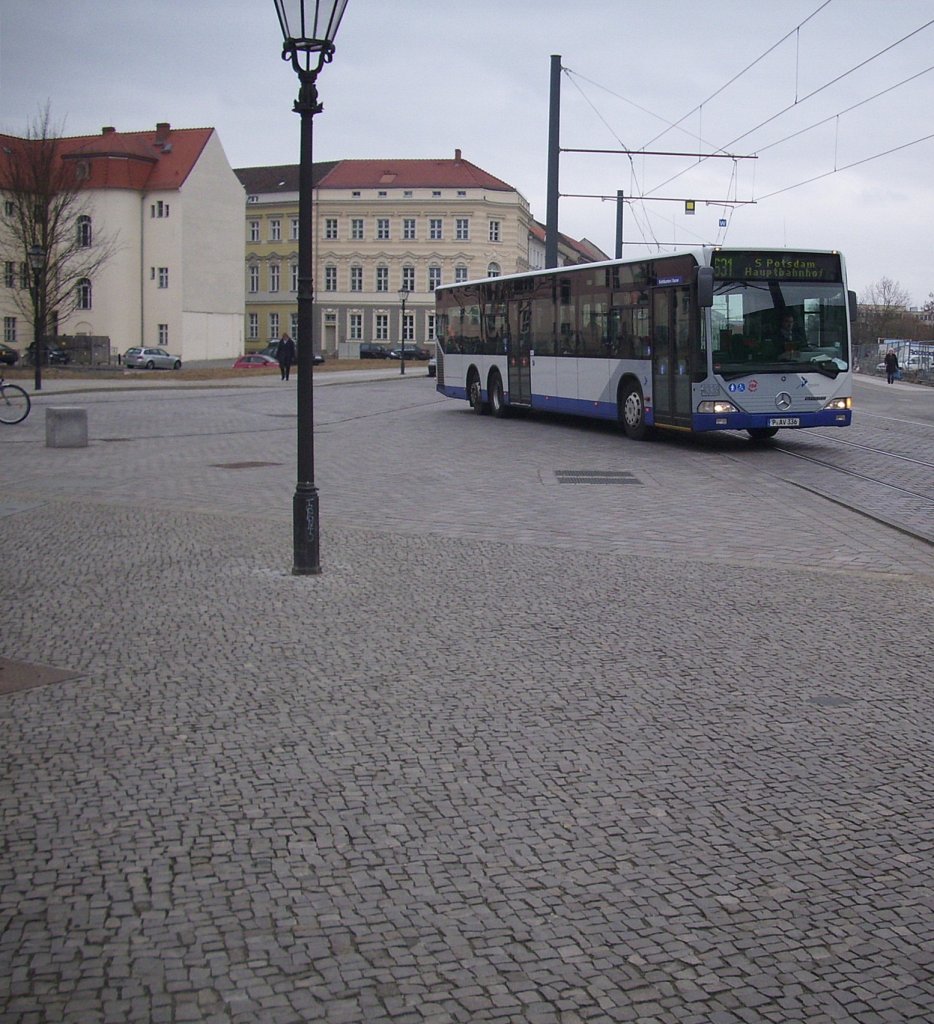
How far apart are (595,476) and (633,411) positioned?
219 inches

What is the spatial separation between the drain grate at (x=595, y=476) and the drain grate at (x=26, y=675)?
9.46 metres

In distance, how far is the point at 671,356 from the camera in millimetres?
19391

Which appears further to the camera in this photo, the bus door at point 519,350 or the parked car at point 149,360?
the parked car at point 149,360

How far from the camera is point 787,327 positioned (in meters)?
18.8

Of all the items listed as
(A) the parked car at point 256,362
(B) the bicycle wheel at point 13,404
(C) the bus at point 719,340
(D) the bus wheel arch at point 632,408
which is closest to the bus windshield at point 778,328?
(C) the bus at point 719,340

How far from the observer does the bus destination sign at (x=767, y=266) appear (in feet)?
61.0

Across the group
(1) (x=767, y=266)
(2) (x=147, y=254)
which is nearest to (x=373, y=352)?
(2) (x=147, y=254)

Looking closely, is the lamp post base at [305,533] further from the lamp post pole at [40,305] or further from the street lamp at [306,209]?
the lamp post pole at [40,305]

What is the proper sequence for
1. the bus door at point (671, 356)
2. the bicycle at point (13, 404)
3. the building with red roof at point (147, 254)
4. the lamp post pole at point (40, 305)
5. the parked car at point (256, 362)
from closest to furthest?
1. the bus door at point (671, 356)
2. the bicycle at point (13, 404)
3. the lamp post pole at point (40, 305)
4. the parked car at point (256, 362)
5. the building with red roof at point (147, 254)

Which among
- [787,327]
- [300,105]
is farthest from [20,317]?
[300,105]

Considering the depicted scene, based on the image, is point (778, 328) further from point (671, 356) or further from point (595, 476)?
point (595, 476)

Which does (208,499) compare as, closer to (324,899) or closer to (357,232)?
(324,899)

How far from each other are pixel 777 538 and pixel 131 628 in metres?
5.96

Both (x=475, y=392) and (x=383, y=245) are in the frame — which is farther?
(x=383, y=245)
